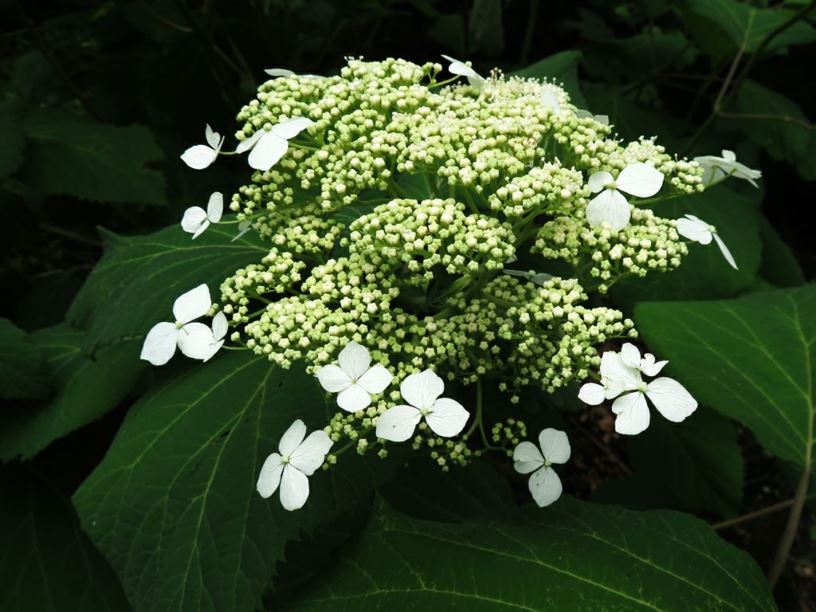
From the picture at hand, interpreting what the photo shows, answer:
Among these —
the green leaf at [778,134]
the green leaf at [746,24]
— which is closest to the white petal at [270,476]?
the green leaf at [746,24]

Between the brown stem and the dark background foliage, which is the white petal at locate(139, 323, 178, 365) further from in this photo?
the brown stem

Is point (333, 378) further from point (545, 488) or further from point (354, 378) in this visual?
point (545, 488)

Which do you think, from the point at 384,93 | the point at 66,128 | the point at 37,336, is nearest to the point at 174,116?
the point at 66,128

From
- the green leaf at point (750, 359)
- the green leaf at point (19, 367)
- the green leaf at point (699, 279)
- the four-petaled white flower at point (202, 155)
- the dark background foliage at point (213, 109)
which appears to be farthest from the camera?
the dark background foliage at point (213, 109)

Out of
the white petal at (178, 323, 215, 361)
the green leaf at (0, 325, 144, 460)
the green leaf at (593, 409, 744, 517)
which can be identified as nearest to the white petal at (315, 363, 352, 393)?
the white petal at (178, 323, 215, 361)

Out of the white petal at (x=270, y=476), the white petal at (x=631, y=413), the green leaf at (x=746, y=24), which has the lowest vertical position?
the green leaf at (x=746, y=24)

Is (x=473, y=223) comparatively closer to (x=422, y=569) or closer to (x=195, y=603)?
(x=422, y=569)

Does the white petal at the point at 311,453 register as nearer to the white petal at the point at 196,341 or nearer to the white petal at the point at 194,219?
the white petal at the point at 196,341

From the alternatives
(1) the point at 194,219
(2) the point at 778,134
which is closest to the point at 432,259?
(1) the point at 194,219
